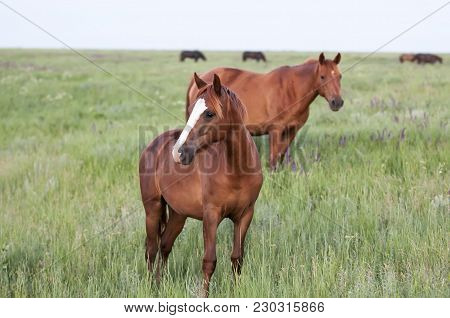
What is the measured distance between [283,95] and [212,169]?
4.94 m

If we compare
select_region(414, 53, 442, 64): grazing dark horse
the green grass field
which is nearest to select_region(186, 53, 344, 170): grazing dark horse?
the green grass field

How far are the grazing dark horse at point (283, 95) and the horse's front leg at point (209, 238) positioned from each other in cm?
395

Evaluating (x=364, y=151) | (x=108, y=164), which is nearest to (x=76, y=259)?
(x=108, y=164)

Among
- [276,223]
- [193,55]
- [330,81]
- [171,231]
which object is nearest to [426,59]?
[193,55]

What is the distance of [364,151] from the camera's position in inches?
324

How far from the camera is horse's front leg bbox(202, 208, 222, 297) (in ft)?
12.1

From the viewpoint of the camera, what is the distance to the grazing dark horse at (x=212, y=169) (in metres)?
3.42

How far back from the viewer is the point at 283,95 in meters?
8.42

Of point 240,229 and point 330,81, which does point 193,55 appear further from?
point 240,229

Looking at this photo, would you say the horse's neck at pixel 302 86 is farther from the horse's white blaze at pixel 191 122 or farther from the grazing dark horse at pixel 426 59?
the grazing dark horse at pixel 426 59

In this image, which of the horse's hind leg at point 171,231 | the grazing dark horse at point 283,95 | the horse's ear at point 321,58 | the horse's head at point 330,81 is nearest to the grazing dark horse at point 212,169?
the horse's hind leg at point 171,231

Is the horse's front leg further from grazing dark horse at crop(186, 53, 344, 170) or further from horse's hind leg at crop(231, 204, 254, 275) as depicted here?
grazing dark horse at crop(186, 53, 344, 170)

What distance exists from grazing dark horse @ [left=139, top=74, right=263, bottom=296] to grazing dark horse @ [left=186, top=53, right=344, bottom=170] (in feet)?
12.3

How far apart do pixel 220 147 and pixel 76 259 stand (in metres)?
1.99
